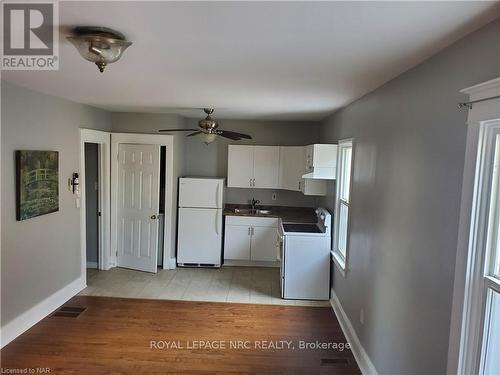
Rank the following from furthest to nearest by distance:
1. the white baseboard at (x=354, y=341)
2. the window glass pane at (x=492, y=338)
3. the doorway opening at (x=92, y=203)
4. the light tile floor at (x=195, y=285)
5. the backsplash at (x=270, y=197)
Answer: the backsplash at (x=270, y=197)
the doorway opening at (x=92, y=203)
the light tile floor at (x=195, y=285)
the white baseboard at (x=354, y=341)
the window glass pane at (x=492, y=338)

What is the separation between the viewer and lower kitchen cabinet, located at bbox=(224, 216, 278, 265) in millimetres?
5691

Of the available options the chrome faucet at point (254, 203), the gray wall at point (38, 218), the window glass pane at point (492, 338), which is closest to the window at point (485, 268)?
the window glass pane at point (492, 338)

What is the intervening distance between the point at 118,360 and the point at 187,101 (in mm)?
2618

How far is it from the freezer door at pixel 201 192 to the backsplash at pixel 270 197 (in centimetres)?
70

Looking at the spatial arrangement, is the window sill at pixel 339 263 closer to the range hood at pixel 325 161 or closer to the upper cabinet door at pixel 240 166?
the range hood at pixel 325 161

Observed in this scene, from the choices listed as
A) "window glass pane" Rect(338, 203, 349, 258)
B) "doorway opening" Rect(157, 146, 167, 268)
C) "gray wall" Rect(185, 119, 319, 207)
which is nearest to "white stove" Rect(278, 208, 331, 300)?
"window glass pane" Rect(338, 203, 349, 258)

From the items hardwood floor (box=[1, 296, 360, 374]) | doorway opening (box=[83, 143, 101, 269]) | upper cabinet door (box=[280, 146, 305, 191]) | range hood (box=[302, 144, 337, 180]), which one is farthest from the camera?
upper cabinet door (box=[280, 146, 305, 191])

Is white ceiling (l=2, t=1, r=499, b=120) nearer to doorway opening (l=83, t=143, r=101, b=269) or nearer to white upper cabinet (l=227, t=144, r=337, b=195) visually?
doorway opening (l=83, t=143, r=101, b=269)

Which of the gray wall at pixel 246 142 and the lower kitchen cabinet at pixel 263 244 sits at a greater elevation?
the gray wall at pixel 246 142

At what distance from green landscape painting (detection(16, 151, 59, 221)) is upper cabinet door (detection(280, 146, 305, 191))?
10.8 feet

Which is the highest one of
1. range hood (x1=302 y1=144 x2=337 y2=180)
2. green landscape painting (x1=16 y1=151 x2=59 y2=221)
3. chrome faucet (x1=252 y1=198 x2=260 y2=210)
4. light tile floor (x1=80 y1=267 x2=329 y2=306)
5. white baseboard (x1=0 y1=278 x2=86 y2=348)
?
range hood (x1=302 y1=144 x2=337 y2=180)

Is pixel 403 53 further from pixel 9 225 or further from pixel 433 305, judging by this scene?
pixel 9 225

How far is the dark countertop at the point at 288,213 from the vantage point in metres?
5.48

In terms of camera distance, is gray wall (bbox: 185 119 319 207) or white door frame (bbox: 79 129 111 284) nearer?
white door frame (bbox: 79 129 111 284)
